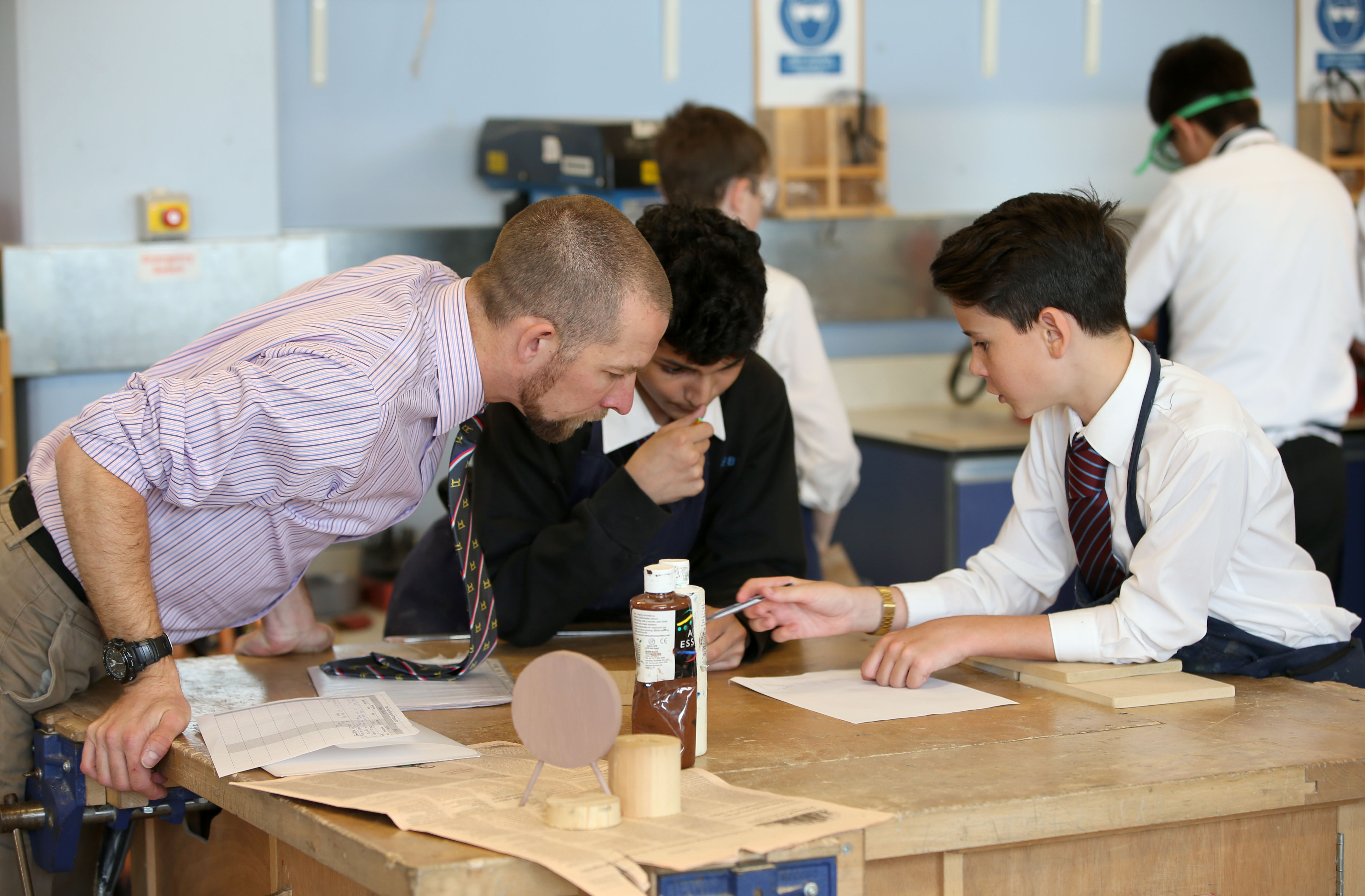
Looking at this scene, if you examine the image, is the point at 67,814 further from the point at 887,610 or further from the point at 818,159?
the point at 818,159

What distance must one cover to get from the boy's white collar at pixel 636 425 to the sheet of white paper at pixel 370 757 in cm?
70

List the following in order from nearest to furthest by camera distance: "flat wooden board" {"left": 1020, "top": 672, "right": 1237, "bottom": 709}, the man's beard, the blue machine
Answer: the blue machine < "flat wooden board" {"left": 1020, "top": 672, "right": 1237, "bottom": 709} < the man's beard

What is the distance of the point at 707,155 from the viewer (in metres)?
2.91

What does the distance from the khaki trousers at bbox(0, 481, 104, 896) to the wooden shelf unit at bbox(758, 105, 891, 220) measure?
112 inches

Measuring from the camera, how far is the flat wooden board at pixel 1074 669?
1618 mm

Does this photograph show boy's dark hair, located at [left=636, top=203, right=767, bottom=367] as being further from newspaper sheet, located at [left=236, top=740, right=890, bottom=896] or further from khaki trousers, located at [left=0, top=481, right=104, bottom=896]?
khaki trousers, located at [left=0, top=481, right=104, bottom=896]

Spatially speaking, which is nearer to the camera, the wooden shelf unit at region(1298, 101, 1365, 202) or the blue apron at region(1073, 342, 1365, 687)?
the blue apron at region(1073, 342, 1365, 687)

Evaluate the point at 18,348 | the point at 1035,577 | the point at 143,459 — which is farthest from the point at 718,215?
the point at 18,348

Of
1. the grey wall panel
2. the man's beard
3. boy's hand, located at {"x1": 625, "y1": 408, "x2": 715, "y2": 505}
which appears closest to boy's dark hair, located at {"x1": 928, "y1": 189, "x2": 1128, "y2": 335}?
boy's hand, located at {"x1": 625, "y1": 408, "x2": 715, "y2": 505}

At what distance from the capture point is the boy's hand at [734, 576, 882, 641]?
5.58ft

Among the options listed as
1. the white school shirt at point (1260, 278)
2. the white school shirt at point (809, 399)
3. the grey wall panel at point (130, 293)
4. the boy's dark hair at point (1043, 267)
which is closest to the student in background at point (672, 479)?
the boy's dark hair at point (1043, 267)

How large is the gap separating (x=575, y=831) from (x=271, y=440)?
602 mm

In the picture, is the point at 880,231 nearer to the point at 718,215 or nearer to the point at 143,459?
the point at 718,215

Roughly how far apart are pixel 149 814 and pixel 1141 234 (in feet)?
8.47
